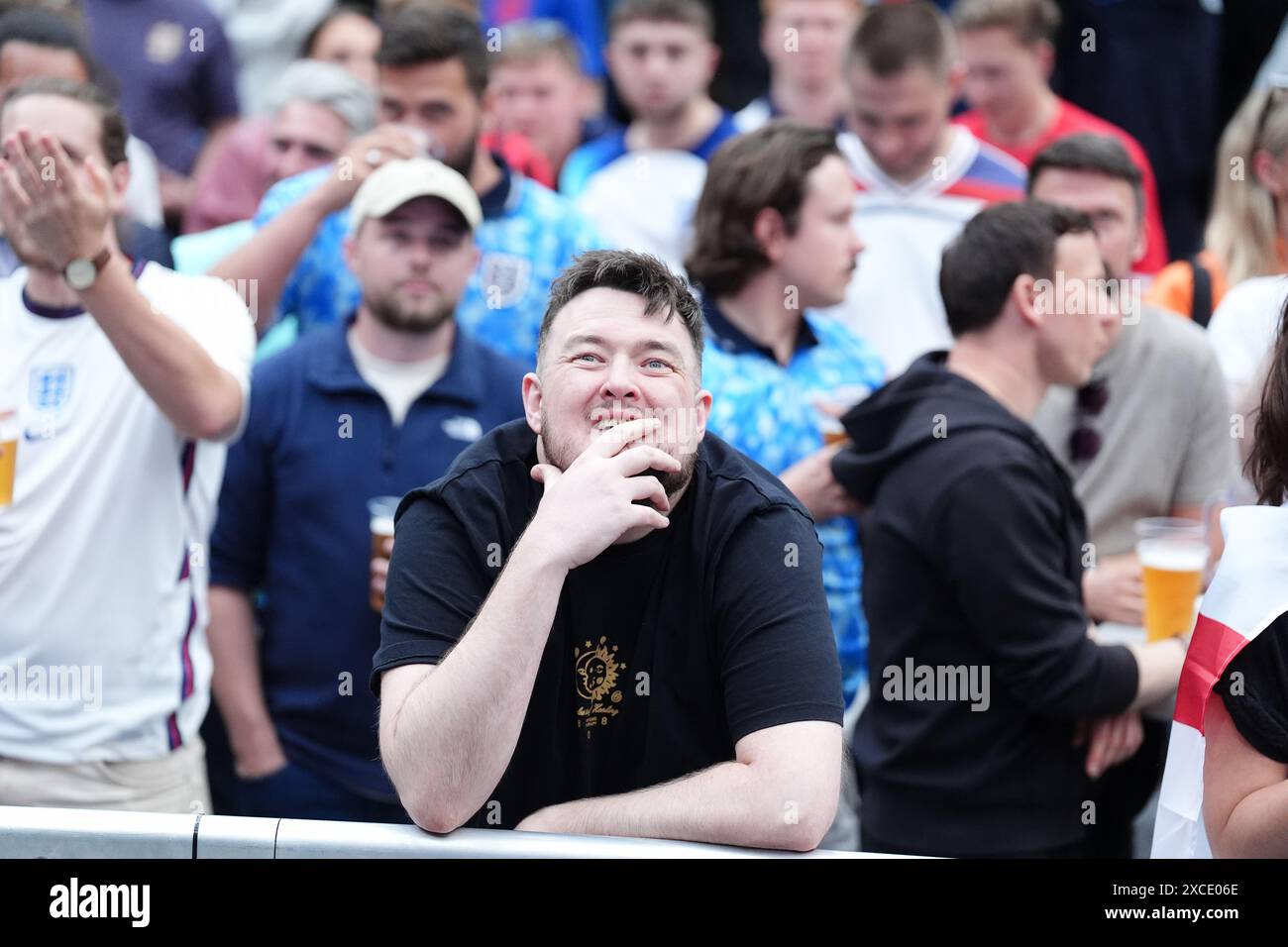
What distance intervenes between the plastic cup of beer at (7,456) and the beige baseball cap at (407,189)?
3.61 ft

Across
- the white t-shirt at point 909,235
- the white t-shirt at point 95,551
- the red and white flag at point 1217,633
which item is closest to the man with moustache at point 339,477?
the white t-shirt at point 95,551

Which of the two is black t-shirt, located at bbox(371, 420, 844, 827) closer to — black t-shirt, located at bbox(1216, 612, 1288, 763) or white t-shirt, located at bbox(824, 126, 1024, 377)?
black t-shirt, located at bbox(1216, 612, 1288, 763)

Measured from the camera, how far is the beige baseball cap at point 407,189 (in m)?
3.79

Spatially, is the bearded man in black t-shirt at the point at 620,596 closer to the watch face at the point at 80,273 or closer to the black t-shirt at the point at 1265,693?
the black t-shirt at the point at 1265,693

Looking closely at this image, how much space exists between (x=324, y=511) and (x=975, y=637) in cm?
160

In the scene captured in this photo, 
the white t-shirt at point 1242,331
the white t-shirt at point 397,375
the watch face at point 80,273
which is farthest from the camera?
the white t-shirt at point 1242,331

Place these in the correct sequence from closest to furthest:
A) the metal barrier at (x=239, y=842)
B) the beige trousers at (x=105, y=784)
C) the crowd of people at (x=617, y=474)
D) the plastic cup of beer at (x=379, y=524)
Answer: the metal barrier at (x=239, y=842)
the crowd of people at (x=617, y=474)
the beige trousers at (x=105, y=784)
the plastic cup of beer at (x=379, y=524)

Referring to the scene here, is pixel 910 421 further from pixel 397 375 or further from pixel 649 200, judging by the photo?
pixel 649 200

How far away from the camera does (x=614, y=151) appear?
21.2ft

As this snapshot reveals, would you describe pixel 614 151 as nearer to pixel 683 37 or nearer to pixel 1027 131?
pixel 683 37
